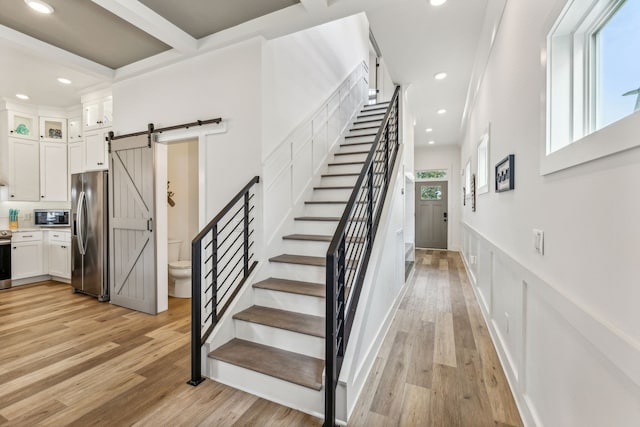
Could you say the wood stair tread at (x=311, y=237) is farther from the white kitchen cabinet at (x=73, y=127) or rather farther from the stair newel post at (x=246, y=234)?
the white kitchen cabinet at (x=73, y=127)

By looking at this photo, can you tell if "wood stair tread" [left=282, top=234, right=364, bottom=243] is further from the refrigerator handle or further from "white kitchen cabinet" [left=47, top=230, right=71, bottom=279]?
"white kitchen cabinet" [left=47, top=230, right=71, bottom=279]

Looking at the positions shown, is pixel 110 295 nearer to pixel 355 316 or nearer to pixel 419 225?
A: pixel 355 316

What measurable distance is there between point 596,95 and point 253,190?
7.60ft

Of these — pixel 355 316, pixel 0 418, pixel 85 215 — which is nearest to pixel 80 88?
pixel 85 215

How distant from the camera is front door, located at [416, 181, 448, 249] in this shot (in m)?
8.69

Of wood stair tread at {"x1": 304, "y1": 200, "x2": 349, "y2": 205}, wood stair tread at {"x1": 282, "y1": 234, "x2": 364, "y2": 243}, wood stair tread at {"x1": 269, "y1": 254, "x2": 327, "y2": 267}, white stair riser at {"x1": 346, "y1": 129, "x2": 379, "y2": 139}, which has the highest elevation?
white stair riser at {"x1": 346, "y1": 129, "x2": 379, "y2": 139}

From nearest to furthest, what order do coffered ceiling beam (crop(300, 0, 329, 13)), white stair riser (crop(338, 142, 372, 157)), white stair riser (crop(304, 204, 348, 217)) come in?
coffered ceiling beam (crop(300, 0, 329, 13)), white stair riser (crop(304, 204, 348, 217)), white stair riser (crop(338, 142, 372, 157))

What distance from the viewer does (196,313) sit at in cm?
210

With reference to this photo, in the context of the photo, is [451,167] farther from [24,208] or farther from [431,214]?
[24,208]

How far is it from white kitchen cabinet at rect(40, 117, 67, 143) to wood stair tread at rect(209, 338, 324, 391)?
17.4 feet

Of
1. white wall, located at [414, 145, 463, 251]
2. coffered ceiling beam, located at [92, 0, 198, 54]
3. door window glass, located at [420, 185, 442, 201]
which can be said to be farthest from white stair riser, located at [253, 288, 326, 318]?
door window glass, located at [420, 185, 442, 201]

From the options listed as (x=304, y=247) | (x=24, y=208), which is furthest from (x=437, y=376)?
(x=24, y=208)

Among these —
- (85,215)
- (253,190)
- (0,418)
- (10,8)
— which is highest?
(10,8)

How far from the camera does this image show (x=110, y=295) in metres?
3.78
